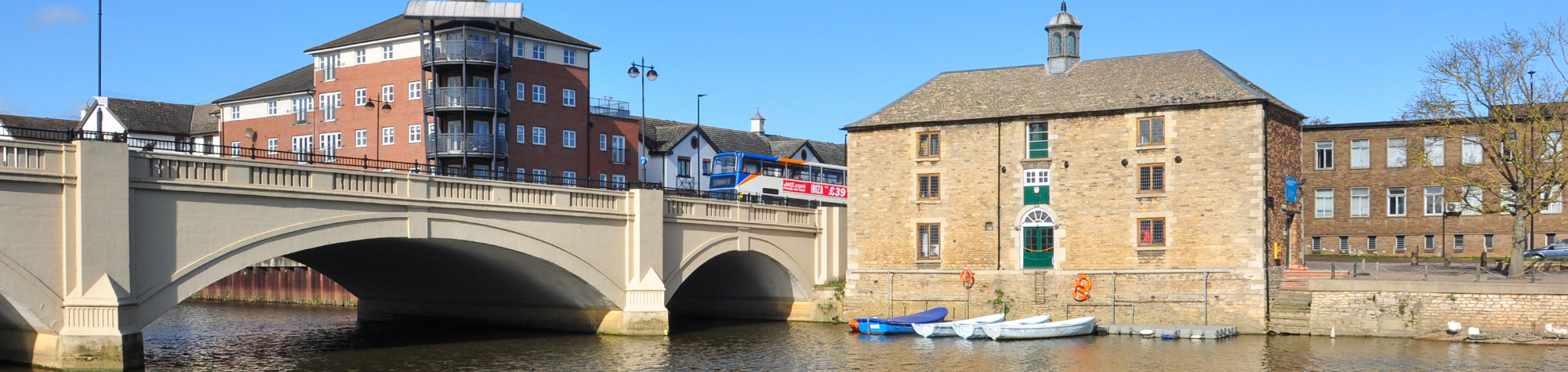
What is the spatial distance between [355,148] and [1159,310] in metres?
37.9

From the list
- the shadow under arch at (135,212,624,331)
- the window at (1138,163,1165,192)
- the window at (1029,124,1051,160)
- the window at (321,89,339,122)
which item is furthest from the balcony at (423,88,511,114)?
the window at (1138,163,1165,192)

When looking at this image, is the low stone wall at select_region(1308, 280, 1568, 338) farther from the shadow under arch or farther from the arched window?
the shadow under arch

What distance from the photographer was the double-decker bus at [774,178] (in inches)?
2323

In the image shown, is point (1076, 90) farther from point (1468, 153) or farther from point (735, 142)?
point (735, 142)

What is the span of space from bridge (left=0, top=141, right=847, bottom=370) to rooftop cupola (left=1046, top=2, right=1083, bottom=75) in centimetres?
1051

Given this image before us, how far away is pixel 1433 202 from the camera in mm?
66375

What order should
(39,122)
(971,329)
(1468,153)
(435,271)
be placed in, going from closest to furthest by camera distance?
(971,329) < (435,271) < (1468,153) < (39,122)

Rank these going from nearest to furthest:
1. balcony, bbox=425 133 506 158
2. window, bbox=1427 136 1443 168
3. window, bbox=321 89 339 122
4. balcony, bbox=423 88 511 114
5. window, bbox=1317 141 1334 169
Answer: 1. balcony, bbox=423 88 511 114
2. balcony, bbox=425 133 506 158
3. window, bbox=1427 136 1443 168
4. window, bbox=321 89 339 122
5. window, bbox=1317 141 1334 169

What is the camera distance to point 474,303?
2057 inches

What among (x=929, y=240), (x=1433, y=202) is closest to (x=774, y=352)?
(x=929, y=240)

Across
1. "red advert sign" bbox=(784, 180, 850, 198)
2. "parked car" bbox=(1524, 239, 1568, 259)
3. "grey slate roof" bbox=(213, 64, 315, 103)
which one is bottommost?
"parked car" bbox=(1524, 239, 1568, 259)

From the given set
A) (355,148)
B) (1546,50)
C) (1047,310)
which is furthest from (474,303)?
(1546,50)

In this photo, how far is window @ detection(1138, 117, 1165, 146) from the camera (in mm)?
47500

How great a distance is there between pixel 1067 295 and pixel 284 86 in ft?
141
